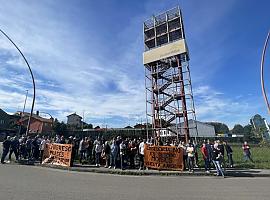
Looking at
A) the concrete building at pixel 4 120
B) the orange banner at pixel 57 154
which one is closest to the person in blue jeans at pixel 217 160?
the orange banner at pixel 57 154

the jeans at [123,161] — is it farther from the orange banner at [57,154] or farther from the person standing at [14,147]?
the person standing at [14,147]

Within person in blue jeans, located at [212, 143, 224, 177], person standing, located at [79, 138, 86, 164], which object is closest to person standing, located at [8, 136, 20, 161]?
person standing, located at [79, 138, 86, 164]

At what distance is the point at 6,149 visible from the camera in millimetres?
15922

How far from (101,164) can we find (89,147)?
4.71 ft

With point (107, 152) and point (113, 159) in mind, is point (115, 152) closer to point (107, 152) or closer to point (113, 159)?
point (113, 159)

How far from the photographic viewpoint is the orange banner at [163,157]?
14211mm

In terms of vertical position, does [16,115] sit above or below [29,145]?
above

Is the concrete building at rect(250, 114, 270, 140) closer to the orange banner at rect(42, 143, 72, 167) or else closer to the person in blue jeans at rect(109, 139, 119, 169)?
the person in blue jeans at rect(109, 139, 119, 169)

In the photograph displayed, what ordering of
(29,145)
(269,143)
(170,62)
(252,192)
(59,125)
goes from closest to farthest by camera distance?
(252,192) → (29,145) → (170,62) → (269,143) → (59,125)

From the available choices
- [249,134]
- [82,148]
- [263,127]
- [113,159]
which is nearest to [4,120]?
[82,148]

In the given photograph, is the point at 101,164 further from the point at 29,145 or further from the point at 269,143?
the point at 269,143

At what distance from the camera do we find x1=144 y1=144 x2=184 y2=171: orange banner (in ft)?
46.6

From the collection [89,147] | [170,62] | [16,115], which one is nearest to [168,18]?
[170,62]

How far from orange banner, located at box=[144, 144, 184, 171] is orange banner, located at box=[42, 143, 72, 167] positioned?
467cm
